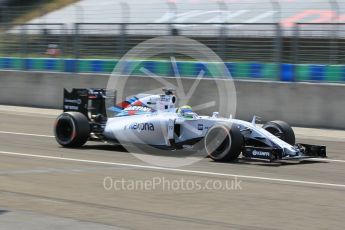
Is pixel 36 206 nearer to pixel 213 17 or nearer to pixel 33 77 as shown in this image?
pixel 33 77

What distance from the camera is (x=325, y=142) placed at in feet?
47.6

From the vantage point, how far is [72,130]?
12.5 m

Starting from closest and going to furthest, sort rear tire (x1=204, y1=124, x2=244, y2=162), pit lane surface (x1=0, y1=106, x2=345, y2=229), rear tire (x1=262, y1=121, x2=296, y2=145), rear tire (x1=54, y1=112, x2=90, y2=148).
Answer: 1. pit lane surface (x1=0, y1=106, x2=345, y2=229)
2. rear tire (x1=204, y1=124, x2=244, y2=162)
3. rear tire (x1=262, y1=121, x2=296, y2=145)
4. rear tire (x1=54, y1=112, x2=90, y2=148)

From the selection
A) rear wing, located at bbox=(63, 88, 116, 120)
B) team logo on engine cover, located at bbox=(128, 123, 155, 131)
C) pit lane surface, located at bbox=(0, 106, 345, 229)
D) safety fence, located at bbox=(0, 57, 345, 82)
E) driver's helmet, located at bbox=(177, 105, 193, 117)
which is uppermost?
safety fence, located at bbox=(0, 57, 345, 82)

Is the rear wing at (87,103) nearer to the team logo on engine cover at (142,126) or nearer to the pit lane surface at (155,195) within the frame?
the pit lane surface at (155,195)

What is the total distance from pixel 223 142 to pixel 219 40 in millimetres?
8803

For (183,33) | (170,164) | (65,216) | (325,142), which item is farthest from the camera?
(183,33)

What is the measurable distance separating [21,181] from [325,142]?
732 centimetres

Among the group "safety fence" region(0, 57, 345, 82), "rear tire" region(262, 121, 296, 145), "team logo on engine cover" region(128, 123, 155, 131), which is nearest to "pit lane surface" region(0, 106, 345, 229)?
"team logo on engine cover" region(128, 123, 155, 131)

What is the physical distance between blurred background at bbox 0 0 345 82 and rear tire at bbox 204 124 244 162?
671 centimetres

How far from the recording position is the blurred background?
17.7 m

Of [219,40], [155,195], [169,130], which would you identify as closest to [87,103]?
[169,130]

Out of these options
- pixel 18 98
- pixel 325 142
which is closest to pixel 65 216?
pixel 325 142

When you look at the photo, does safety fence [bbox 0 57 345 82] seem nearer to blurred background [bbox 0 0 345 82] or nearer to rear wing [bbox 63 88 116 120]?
blurred background [bbox 0 0 345 82]
